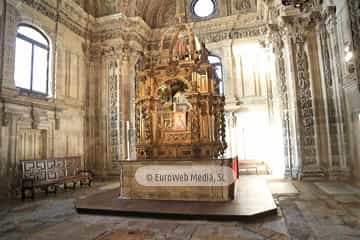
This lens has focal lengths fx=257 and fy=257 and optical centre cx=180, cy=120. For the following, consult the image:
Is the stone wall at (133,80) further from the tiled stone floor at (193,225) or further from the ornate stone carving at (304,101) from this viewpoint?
the tiled stone floor at (193,225)

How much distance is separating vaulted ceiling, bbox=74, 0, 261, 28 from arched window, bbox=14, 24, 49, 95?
2997mm

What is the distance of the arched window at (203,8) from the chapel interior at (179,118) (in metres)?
0.06

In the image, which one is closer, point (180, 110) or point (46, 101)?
point (180, 110)

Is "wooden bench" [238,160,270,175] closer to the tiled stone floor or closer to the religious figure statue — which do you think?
the tiled stone floor

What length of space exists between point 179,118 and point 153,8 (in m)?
8.51

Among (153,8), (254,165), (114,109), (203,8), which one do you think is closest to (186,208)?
(254,165)

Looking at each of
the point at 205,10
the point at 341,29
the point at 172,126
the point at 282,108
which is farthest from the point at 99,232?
the point at 205,10

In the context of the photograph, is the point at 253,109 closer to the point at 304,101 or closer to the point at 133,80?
the point at 304,101

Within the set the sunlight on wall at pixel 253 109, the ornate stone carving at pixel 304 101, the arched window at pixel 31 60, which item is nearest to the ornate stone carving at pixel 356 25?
the ornate stone carving at pixel 304 101

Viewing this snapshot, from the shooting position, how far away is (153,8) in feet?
43.1

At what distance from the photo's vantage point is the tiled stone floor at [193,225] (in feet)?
11.7

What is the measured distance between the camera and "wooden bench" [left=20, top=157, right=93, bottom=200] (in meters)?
6.90

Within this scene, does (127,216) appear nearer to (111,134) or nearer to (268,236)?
(268,236)

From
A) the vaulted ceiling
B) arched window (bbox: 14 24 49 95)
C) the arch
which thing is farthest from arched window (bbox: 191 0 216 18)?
arched window (bbox: 14 24 49 95)
